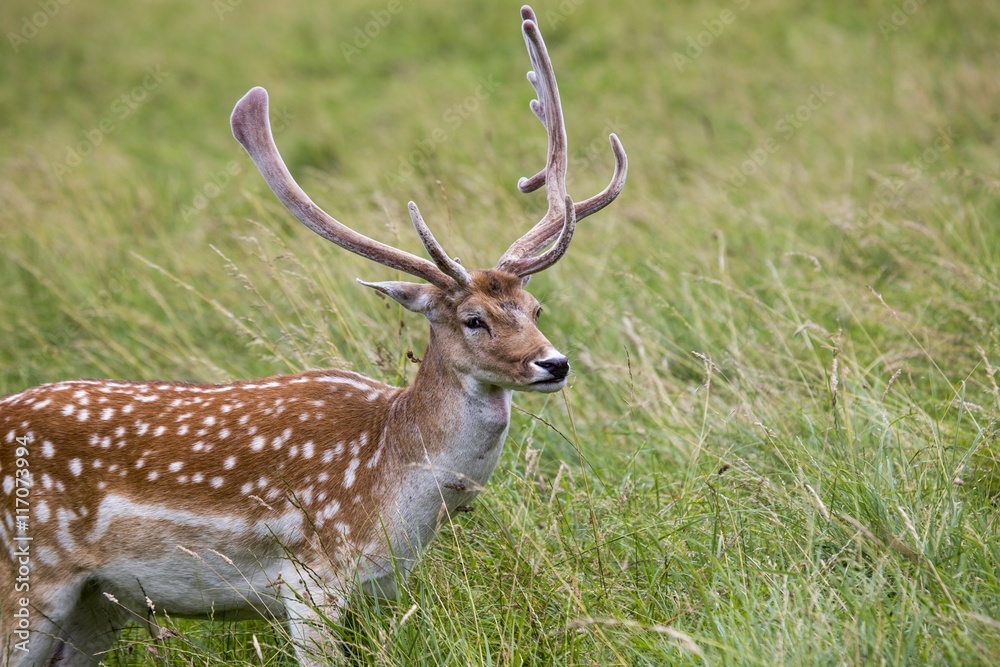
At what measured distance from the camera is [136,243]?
8188 mm

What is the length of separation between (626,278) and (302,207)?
116 inches

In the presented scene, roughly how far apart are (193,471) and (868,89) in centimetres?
821

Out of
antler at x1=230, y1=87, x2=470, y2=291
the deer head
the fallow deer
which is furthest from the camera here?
antler at x1=230, y1=87, x2=470, y2=291

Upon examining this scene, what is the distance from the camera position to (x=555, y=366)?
11.1ft

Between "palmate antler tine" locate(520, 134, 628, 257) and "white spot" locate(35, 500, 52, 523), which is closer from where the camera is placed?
"white spot" locate(35, 500, 52, 523)

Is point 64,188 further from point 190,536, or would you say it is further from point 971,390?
point 971,390

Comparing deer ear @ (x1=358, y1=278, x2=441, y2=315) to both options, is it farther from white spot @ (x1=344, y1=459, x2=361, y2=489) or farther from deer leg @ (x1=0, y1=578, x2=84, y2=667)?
deer leg @ (x1=0, y1=578, x2=84, y2=667)

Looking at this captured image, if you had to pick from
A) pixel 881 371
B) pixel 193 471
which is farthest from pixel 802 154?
pixel 193 471

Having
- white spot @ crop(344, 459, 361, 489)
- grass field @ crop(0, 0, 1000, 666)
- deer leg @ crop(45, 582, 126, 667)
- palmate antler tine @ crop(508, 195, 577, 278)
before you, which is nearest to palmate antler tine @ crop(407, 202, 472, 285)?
palmate antler tine @ crop(508, 195, 577, 278)

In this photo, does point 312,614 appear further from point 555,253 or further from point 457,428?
point 555,253

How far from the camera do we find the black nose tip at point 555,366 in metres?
3.37

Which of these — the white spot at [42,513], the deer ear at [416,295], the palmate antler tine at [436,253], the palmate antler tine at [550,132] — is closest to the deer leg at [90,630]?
the white spot at [42,513]

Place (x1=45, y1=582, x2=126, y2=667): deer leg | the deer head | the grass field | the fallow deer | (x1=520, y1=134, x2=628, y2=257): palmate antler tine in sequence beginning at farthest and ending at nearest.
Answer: (x1=520, y1=134, x2=628, y2=257): palmate antler tine < (x1=45, y1=582, x2=126, y2=667): deer leg < the fallow deer < the deer head < the grass field

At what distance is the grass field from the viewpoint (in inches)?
129
